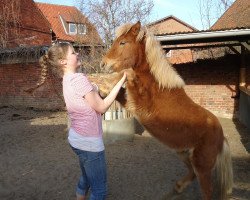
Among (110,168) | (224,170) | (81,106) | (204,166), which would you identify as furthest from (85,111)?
(110,168)

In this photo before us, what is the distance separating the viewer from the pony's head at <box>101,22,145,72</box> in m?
3.33

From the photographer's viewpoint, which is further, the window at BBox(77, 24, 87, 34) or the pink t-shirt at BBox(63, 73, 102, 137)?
the window at BBox(77, 24, 87, 34)

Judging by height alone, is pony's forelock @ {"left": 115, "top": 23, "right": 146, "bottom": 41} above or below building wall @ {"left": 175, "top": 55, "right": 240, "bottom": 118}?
above

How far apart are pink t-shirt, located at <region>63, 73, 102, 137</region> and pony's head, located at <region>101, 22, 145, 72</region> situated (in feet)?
2.10

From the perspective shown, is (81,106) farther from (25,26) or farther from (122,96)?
(25,26)

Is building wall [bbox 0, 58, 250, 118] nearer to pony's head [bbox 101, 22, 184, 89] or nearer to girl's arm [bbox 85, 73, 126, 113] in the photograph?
pony's head [bbox 101, 22, 184, 89]

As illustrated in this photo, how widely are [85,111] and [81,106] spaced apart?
55mm

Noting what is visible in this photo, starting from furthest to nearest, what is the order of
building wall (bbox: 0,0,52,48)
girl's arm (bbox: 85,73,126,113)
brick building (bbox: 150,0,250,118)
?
1. building wall (bbox: 0,0,52,48)
2. brick building (bbox: 150,0,250,118)
3. girl's arm (bbox: 85,73,126,113)

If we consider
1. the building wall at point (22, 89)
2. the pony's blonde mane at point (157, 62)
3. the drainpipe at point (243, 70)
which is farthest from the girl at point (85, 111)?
the building wall at point (22, 89)

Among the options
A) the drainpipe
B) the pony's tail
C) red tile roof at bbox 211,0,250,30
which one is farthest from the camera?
red tile roof at bbox 211,0,250,30

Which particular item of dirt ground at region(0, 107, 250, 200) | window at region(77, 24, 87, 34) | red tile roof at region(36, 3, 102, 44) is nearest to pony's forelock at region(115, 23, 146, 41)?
dirt ground at region(0, 107, 250, 200)

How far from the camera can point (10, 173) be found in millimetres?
5457

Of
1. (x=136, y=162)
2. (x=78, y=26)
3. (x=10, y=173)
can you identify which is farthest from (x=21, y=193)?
(x=78, y=26)

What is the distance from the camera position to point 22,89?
1355 cm
